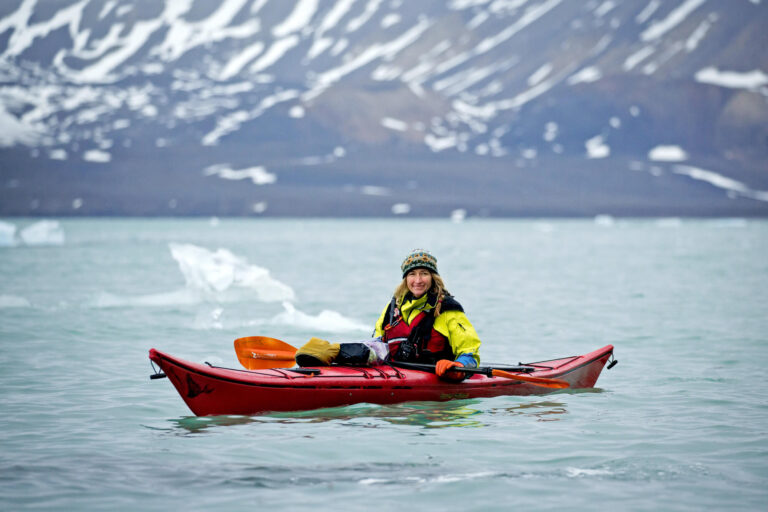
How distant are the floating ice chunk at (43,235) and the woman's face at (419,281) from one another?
6028cm

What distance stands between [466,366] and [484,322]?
35.9 feet

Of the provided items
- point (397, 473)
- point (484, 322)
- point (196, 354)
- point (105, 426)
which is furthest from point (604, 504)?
point (484, 322)

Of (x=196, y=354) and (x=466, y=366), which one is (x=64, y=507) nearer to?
(x=466, y=366)

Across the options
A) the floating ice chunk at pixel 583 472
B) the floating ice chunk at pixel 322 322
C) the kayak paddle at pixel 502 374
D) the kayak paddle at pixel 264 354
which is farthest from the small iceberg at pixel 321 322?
the floating ice chunk at pixel 583 472

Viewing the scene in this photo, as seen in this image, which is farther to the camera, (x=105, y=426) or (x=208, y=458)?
(x=105, y=426)

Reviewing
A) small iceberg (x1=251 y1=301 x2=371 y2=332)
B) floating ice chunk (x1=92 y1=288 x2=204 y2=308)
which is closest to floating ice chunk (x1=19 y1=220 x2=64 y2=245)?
floating ice chunk (x1=92 y1=288 x2=204 y2=308)

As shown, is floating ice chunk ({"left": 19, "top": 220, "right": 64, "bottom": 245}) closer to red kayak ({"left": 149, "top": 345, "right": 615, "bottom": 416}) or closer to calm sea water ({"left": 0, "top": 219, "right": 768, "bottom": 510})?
calm sea water ({"left": 0, "top": 219, "right": 768, "bottom": 510})

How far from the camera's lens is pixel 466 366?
9062 mm

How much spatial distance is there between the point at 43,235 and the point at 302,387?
65.5 meters

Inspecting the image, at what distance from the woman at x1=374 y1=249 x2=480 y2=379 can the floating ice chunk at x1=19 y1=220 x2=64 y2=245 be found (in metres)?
60.0

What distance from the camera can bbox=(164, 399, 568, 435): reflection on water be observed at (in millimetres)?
8703

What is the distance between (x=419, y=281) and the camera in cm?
911

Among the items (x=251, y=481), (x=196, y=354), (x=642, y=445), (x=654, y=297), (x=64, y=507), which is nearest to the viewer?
(x=64, y=507)

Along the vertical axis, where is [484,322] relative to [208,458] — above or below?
above
